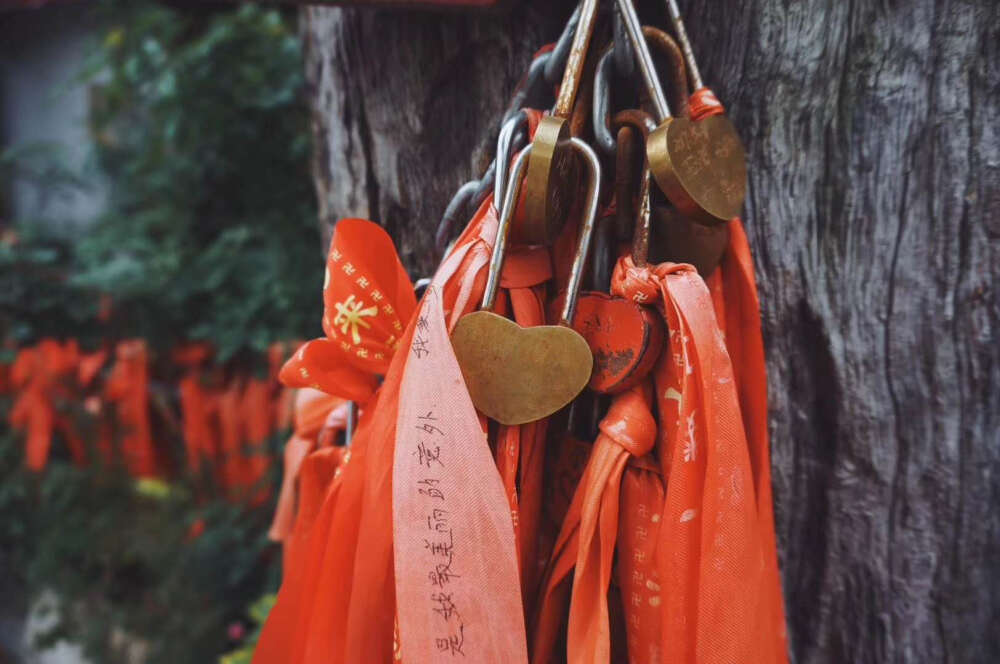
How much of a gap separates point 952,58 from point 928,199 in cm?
14

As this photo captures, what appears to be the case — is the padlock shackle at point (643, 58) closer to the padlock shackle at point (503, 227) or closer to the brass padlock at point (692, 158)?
the brass padlock at point (692, 158)

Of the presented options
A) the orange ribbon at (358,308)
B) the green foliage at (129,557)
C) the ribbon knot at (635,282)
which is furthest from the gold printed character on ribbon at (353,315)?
the green foliage at (129,557)

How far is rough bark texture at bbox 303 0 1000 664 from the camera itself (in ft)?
2.14

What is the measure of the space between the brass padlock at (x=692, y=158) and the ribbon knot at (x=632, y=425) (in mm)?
168

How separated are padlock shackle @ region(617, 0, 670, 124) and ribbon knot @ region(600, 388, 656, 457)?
25 centimetres

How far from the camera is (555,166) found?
536mm

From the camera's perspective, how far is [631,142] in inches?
23.6

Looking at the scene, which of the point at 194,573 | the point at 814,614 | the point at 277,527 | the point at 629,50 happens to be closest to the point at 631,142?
the point at 629,50

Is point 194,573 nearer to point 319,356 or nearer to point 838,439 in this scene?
point 319,356

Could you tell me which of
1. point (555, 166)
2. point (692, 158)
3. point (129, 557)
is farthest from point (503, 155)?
point (129, 557)

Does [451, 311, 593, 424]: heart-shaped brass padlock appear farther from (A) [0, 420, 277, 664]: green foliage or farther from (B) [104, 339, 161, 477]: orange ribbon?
(B) [104, 339, 161, 477]: orange ribbon

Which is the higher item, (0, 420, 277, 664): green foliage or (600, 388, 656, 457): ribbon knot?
(600, 388, 656, 457): ribbon knot

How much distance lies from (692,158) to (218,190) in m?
2.16

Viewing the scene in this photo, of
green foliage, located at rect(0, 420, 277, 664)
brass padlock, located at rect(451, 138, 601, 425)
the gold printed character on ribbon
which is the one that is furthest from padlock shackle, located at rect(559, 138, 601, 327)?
green foliage, located at rect(0, 420, 277, 664)
